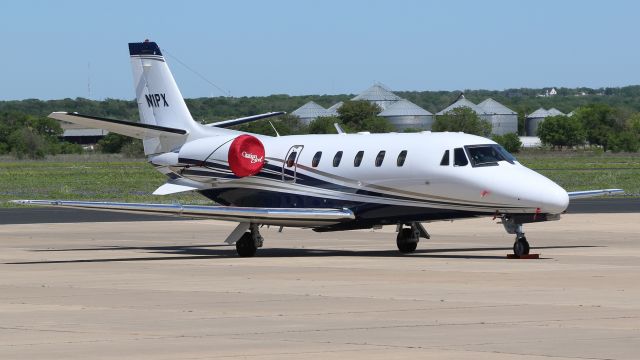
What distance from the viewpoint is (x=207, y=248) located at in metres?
35.8

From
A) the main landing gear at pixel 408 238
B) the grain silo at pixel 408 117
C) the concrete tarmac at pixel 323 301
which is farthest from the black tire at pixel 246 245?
the grain silo at pixel 408 117

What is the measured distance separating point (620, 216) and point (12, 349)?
33.8 meters

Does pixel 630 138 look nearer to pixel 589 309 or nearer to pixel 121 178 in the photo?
pixel 121 178

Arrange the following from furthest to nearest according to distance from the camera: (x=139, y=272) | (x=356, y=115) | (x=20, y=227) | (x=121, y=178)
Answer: (x=356, y=115), (x=121, y=178), (x=20, y=227), (x=139, y=272)

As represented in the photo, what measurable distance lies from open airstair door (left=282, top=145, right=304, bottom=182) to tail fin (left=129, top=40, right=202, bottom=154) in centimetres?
325

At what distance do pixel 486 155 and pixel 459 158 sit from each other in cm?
56

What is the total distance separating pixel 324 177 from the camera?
32.2 m

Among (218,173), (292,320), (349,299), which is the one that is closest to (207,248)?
(218,173)

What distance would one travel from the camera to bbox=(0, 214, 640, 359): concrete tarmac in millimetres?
15719

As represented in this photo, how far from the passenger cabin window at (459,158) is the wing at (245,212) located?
109 inches

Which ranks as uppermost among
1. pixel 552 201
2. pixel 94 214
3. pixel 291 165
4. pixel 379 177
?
pixel 291 165

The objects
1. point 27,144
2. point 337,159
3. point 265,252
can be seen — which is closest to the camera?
point 337,159

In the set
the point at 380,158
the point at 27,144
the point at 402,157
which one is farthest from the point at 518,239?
the point at 27,144

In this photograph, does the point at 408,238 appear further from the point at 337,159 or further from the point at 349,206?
Result: the point at 337,159
